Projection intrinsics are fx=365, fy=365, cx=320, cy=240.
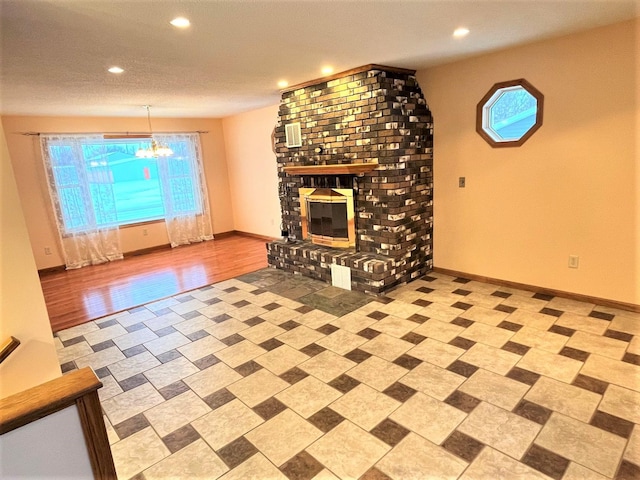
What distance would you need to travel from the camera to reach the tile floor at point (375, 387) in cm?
187

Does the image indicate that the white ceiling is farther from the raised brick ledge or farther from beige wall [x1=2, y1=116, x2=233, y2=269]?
the raised brick ledge

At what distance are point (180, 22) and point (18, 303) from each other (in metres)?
1.88

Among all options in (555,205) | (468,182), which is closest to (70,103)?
(468,182)

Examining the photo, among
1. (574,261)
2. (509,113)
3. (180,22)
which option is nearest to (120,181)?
(180,22)

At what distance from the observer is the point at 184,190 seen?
725 centimetres

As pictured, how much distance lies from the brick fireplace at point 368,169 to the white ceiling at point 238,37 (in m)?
0.33

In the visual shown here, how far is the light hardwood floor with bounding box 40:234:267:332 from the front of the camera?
432 cm

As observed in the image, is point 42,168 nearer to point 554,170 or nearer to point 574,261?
point 554,170

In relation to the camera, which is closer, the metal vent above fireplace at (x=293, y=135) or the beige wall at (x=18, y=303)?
the beige wall at (x=18, y=303)

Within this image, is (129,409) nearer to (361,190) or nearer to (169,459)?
(169,459)

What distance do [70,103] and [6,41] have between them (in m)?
2.65

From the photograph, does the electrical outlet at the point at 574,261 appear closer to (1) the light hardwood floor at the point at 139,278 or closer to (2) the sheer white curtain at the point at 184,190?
(1) the light hardwood floor at the point at 139,278

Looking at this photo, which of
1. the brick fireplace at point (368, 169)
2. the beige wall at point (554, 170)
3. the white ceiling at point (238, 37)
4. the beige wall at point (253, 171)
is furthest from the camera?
the beige wall at point (253, 171)

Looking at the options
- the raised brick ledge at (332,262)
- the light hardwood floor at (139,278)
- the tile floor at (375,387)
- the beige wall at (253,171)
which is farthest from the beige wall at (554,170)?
the beige wall at (253,171)
